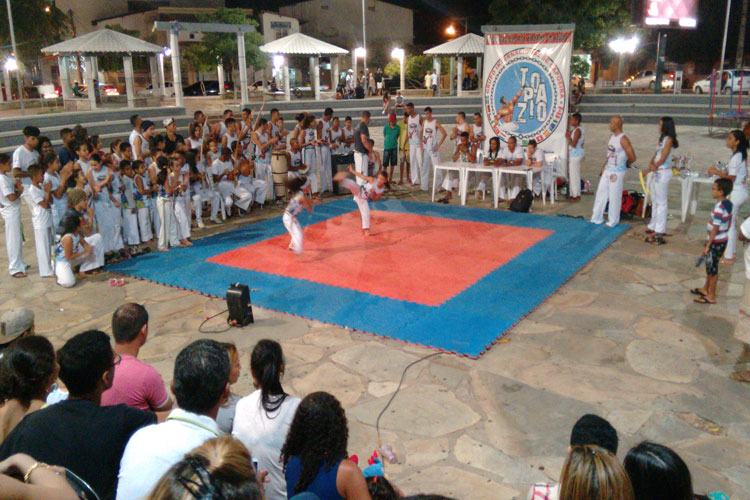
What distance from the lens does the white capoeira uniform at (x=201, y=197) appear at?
37.3 feet

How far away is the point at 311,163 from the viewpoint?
45.8ft

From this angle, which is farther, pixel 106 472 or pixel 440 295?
pixel 440 295

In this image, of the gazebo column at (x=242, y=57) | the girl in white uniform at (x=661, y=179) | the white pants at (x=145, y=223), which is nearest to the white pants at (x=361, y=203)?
the white pants at (x=145, y=223)

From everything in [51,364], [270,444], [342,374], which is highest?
[51,364]

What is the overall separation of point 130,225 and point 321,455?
825cm

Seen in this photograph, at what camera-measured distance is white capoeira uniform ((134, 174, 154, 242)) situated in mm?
10031

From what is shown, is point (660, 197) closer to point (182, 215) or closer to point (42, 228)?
point (182, 215)

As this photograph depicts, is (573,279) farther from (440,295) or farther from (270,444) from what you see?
(270,444)

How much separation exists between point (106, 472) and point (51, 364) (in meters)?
0.66

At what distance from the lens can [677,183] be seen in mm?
14039

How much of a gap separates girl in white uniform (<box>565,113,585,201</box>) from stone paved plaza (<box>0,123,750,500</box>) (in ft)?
13.6

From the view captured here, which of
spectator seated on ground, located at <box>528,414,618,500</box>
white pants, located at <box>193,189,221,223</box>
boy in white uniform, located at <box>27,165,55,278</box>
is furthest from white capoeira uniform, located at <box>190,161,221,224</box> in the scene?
spectator seated on ground, located at <box>528,414,618,500</box>

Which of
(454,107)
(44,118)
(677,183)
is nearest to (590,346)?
(677,183)

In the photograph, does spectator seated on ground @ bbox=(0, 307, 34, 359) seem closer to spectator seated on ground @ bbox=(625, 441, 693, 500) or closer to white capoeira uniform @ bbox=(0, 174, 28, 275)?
spectator seated on ground @ bbox=(625, 441, 693, 500)
